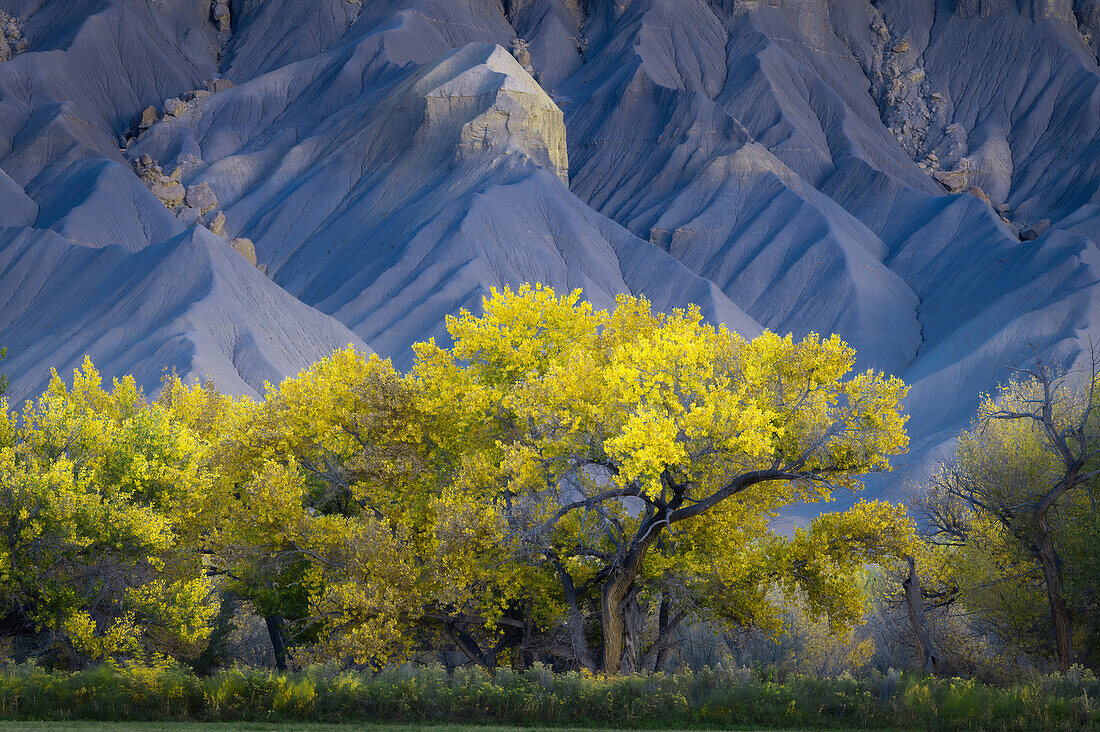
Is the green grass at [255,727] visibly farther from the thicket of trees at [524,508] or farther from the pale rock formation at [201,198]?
the pale rock formation at [201,198]

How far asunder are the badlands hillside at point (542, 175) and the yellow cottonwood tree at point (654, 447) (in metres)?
50.7

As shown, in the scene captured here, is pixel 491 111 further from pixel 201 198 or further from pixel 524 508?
pixel 524 508

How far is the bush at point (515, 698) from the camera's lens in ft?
68.5

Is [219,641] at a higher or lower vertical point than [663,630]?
lower

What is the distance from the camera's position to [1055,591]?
24969mm

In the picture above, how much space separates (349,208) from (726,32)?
7359 centimetres

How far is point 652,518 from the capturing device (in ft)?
77.2

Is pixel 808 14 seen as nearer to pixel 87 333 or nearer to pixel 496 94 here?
pixel 496 94

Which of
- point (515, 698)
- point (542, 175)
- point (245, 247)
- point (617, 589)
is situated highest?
point (542, 175)

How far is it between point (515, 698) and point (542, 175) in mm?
101132

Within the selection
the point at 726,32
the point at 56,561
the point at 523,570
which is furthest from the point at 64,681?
the point at 726,32

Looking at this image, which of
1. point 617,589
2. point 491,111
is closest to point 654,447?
point 617,589

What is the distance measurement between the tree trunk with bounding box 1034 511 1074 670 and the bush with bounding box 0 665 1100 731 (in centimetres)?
353

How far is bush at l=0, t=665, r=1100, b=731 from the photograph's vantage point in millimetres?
20875
